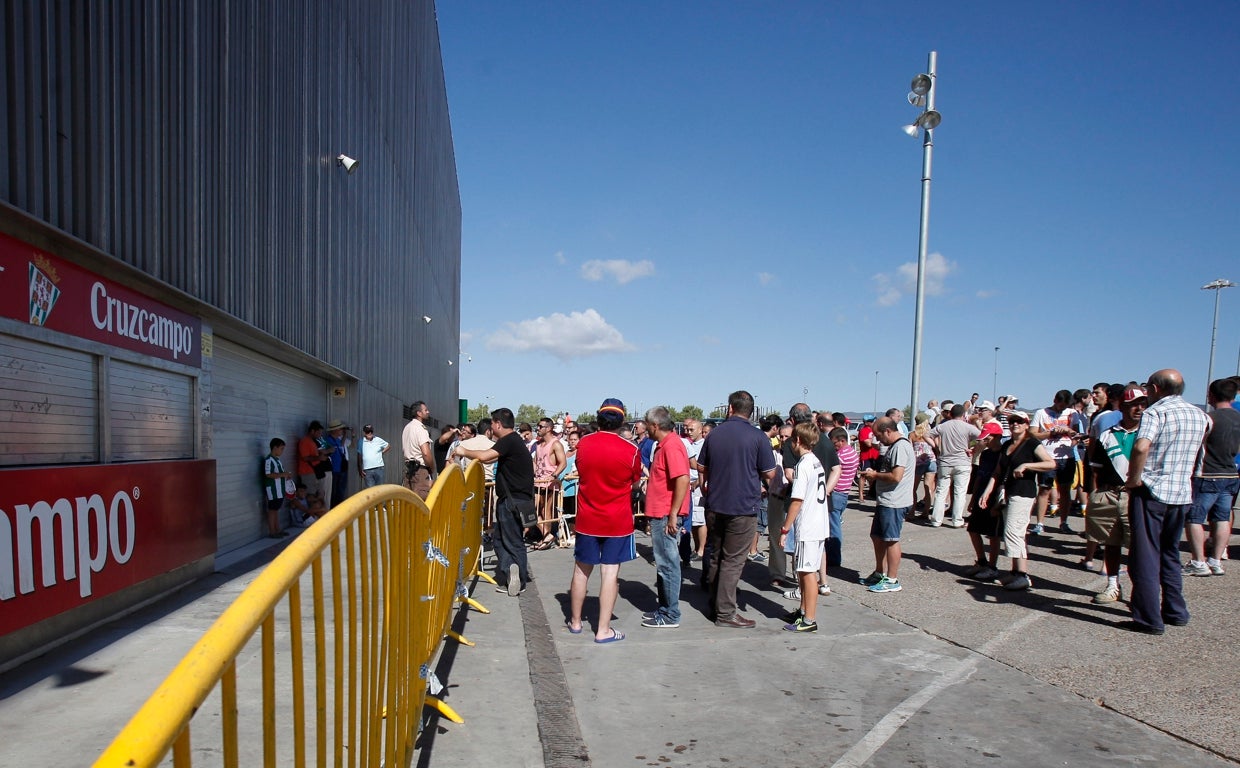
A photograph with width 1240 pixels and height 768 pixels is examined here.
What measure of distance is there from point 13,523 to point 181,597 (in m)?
2.70

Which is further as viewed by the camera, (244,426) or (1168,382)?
(244,426)

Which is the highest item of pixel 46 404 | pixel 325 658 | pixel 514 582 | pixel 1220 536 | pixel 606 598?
pixel 46 404

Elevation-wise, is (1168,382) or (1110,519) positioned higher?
(1168,382)

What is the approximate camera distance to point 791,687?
4.93 metres

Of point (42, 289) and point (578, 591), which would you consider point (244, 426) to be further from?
point (578, 591)

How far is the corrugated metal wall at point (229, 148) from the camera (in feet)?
16.3

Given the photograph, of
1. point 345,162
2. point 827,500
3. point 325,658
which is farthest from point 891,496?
point 345,162

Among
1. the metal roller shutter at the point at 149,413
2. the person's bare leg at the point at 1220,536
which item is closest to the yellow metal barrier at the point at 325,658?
the metal roller shutter at the point at 149,413

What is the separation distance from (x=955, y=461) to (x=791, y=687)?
842 centimetres

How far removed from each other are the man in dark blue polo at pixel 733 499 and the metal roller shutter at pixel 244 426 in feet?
18.8

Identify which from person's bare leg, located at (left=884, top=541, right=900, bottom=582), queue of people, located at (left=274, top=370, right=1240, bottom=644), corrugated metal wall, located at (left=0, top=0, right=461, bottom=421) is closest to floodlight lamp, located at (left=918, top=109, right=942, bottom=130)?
queue of people, located at (left=274, top=370, right=1240, bottom=644)

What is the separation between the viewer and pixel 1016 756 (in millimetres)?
3824

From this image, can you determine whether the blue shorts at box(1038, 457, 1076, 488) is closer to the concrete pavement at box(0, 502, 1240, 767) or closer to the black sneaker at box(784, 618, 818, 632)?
the concrete pavement at box(0, 502, 1240, 767)

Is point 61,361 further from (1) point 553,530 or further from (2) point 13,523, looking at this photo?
(1) point 553,530
